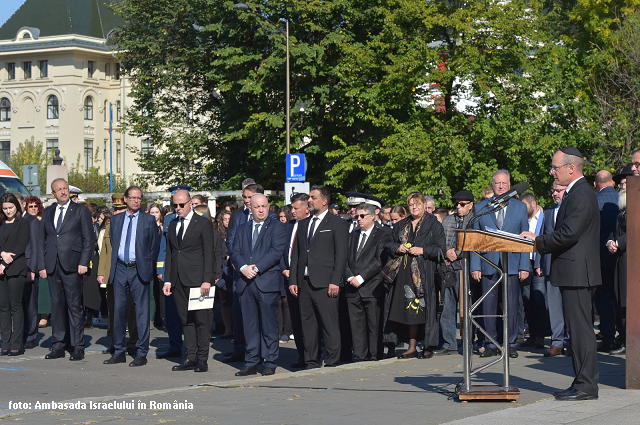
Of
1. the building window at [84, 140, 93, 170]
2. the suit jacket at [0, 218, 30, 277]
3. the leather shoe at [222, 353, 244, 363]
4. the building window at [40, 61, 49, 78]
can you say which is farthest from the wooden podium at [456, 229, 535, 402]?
the building window at [40, 61, 49, 78]

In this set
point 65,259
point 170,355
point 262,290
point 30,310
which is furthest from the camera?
point 30,310

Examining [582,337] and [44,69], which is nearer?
[582,337]

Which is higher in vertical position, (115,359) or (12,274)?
(12,274)

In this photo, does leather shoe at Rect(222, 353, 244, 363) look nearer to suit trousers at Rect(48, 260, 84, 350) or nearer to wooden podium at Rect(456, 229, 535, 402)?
suit trousers at Rect(48, 260, 84, 350)

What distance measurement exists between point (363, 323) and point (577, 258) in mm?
4447

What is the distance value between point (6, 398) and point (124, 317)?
3.34 metres

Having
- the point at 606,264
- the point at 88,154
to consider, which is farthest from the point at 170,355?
the point at 88,154

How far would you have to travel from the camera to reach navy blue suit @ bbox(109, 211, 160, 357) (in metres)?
12.7

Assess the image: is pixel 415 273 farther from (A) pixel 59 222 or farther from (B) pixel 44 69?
(B) pixel 44 69

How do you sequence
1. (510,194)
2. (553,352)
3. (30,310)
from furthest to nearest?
(30,310)
(553,352)
(510,194)

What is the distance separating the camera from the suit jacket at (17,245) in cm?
1371

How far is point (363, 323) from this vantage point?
482 inches

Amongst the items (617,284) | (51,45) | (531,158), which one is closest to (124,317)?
(617,284)

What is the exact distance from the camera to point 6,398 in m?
9.55
